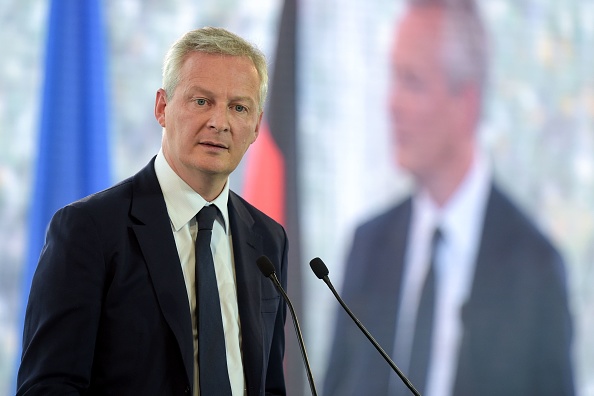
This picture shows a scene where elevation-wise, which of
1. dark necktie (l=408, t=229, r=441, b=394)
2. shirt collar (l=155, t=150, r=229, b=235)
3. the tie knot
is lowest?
dark necktie (l=408, t=229, r=441, b=394)

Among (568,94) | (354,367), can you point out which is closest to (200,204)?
(354,367)

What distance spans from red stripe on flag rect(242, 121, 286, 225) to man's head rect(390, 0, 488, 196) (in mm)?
677

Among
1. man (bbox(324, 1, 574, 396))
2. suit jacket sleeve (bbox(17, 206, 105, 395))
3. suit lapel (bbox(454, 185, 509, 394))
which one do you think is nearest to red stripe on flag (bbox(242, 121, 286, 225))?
man (bbox(324, 1, 574, 396))

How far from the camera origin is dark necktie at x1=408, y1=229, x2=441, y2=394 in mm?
4281

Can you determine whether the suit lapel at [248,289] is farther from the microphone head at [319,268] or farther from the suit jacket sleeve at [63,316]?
the suit jacket sleeve at [63,316]

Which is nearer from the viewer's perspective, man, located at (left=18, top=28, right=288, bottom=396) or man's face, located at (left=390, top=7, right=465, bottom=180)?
man, located at (left=18, top=28, right=288, bottom=396)

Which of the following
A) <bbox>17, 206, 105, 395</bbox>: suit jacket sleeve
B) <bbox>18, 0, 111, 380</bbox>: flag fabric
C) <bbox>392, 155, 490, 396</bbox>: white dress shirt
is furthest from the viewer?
<bbox>392, 155, 490, 396</bbox>: white dress shirt

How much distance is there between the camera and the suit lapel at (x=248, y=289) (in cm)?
194

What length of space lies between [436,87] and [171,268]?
114 inches

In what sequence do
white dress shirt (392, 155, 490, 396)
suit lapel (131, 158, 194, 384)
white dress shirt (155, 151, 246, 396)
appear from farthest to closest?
white dress shirt (392, 155, 490, 396), white dress shirt (155, 151, 246, 396), suit lapel (131, 158, 194, 384)

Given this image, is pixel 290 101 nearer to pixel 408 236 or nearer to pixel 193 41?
pixel 408 236

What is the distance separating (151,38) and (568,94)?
2.37 metres

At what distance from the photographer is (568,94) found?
4.73 metres

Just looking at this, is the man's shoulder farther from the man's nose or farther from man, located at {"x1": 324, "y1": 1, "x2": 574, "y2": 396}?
the man's nose
